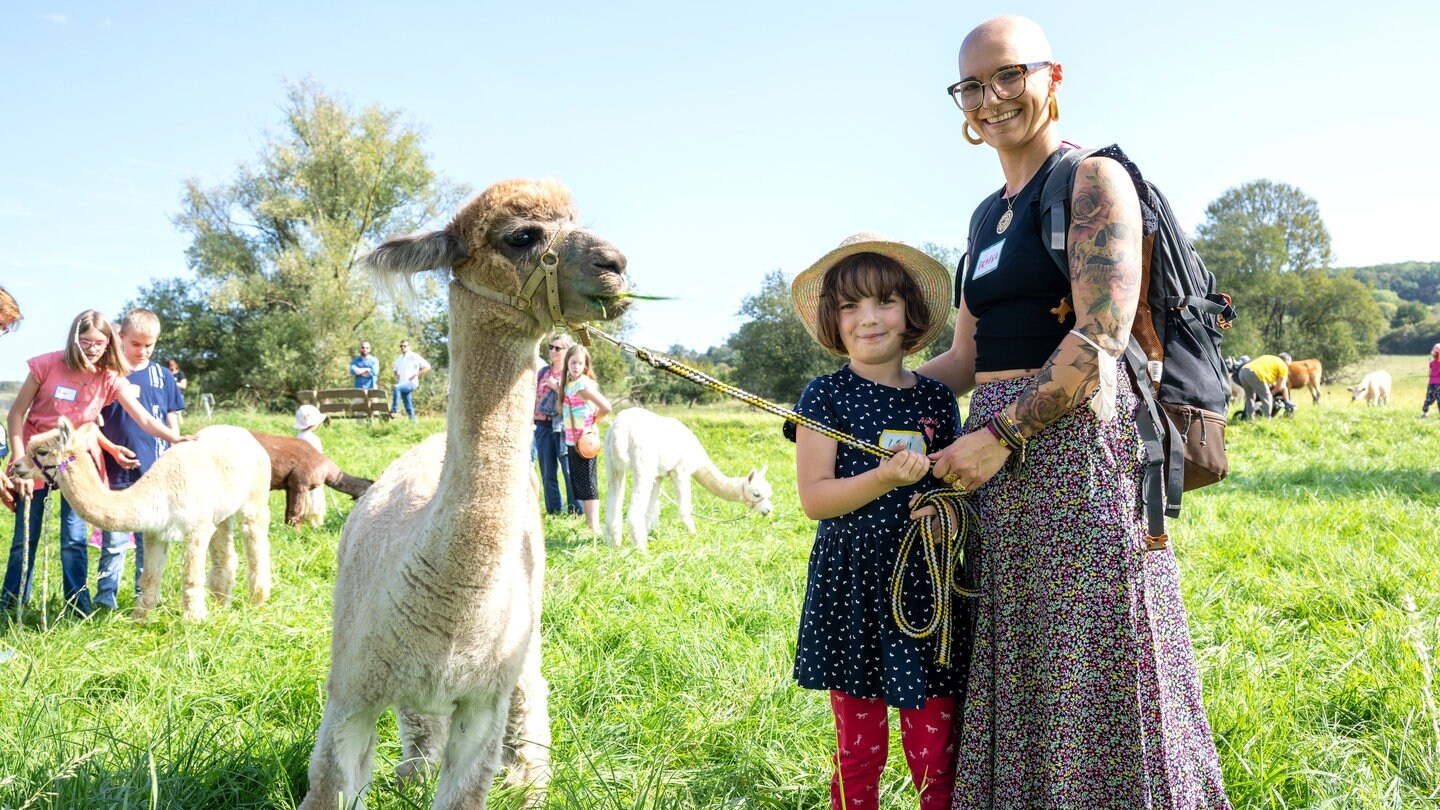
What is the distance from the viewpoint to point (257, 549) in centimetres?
576

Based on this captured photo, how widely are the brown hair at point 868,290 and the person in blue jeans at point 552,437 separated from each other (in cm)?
604

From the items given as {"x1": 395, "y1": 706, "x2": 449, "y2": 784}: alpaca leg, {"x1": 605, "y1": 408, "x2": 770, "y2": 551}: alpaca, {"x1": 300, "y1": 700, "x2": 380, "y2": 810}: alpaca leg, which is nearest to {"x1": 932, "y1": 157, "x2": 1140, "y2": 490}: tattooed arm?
{"x1": 300, "y1": 700, "x2": 380, "y2": 810}: alpaca leg

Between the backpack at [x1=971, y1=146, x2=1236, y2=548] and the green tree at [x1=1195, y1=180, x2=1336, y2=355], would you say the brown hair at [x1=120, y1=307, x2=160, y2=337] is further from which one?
the green tree at [x1=1195, y1=180, x2=1336, y2=355]

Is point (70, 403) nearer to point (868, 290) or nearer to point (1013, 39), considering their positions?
point (868, 290)

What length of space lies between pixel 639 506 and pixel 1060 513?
18.7 ft

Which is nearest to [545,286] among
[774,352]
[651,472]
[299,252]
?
[651,472]

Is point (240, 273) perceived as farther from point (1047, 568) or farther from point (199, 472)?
point (1047, 568)

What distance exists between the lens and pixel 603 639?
14.1 feet

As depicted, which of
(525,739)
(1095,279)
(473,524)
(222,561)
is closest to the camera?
(1095,279)

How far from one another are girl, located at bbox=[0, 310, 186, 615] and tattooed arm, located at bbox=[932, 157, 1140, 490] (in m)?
5.61

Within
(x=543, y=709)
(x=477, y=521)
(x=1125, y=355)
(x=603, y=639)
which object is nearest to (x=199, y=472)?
(x=603, y=639)

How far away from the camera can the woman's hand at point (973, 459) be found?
2020 millimetres

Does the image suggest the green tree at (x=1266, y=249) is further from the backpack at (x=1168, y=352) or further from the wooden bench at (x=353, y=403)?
the backpack at (x=1168, y=352)

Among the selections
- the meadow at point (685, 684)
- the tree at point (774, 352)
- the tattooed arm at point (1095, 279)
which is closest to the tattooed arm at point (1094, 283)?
the tattooed arm at point (1095, 279)
